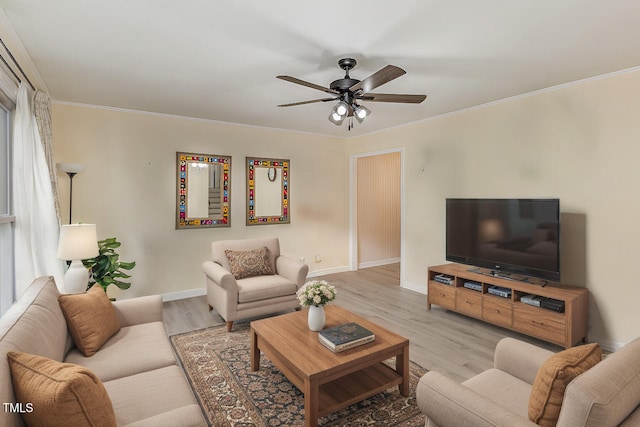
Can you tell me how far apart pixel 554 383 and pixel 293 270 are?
2916 mm

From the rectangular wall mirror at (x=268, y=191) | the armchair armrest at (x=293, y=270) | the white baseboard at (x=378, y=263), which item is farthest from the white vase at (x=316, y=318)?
the white baseboard at (x=378, y=263)

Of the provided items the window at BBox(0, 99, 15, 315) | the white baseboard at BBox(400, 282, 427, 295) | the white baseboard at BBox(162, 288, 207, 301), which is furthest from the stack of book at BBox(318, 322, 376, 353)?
the white baseboard at BBox(162, 288, 207, 301)

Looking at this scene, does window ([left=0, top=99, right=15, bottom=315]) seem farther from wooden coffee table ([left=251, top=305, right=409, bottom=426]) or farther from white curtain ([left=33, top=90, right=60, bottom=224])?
wooden coffee table ([left=251, top=305, right=409, bottom=426])

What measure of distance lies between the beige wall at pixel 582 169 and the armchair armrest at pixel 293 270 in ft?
7.38

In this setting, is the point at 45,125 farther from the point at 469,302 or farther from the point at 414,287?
the point at 414,287

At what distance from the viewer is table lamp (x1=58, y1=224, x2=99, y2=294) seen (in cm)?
290

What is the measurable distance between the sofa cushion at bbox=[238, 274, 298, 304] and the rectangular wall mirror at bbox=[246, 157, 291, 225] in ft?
5.25

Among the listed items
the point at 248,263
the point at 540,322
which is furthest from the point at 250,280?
the point at 540,322

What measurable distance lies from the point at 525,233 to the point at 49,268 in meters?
4.54

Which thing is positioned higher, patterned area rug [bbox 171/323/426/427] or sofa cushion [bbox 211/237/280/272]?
sofa cushion [bbox 211/237/280/272]

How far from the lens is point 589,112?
3.27 metres

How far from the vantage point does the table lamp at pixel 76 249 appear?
2.90 metres

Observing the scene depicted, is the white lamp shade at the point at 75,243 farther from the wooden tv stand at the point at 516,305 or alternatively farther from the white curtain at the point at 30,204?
the wooden tv stand at the point at 516,305

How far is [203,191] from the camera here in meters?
4.85
